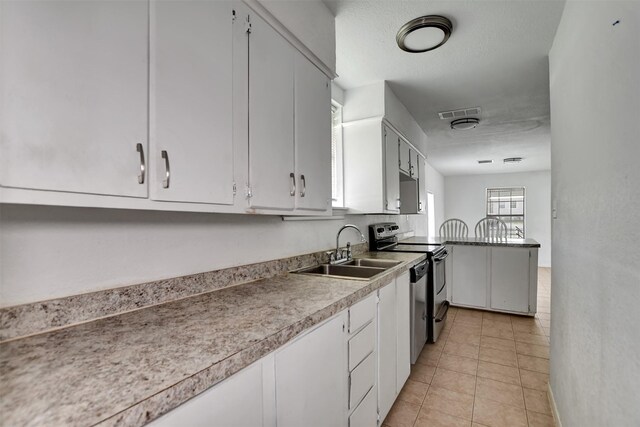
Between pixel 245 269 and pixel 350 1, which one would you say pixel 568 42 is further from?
pixel 245 269

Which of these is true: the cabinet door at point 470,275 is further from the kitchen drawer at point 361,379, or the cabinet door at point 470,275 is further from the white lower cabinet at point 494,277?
the kitchen drawer at point 361,379

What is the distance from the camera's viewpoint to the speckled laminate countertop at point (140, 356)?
1.83ft

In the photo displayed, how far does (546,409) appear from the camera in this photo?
202 centimetres

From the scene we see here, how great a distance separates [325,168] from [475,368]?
2234mm

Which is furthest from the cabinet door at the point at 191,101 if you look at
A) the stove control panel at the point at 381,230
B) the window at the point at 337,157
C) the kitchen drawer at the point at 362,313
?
the stove control panel at the point at 381,230

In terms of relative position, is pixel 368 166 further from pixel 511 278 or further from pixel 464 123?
pixel 511 278

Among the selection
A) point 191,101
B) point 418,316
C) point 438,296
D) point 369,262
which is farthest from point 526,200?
point 191,101

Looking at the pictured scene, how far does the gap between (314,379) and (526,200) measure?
8.89 meters

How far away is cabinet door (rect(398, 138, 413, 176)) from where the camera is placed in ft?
10.6

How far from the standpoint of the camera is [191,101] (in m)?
1.02

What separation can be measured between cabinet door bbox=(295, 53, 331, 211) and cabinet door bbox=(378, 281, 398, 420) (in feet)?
2.31

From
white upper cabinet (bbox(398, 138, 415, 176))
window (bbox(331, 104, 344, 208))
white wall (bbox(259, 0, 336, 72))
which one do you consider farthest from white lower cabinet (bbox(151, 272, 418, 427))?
white upper cabinet (bbox(398, 138, 415, 176))

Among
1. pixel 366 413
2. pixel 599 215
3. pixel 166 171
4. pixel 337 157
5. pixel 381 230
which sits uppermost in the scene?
pixel 337 157

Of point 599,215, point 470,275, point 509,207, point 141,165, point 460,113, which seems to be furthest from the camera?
point 509,207
